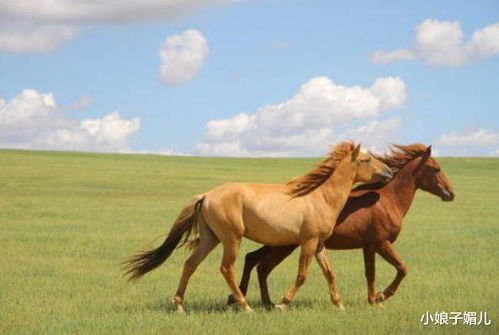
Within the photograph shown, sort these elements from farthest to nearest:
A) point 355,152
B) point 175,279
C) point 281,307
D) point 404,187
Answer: point 175,279 → point 404,187 → point 355,152 → point 281,307

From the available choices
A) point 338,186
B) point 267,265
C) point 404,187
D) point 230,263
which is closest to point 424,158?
point 404,187

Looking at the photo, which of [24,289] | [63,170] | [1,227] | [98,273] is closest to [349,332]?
[24,289]

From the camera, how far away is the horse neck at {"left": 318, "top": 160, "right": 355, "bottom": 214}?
8.64 meters

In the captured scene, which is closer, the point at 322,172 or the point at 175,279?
the point at 322,172

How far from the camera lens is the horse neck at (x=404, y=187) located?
366 inches

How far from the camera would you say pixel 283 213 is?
27.4 feet

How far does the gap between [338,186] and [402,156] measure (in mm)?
1298

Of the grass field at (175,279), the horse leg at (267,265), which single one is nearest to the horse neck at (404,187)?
the grass field at (175,279)

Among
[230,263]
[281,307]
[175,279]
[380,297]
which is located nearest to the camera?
[230,263]

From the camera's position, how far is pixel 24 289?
10.5 m

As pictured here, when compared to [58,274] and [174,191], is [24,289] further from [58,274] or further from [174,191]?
[174,191]

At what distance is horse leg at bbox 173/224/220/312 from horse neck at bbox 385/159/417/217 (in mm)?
2374

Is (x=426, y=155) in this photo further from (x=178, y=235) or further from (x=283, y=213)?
(x=178, y=235)

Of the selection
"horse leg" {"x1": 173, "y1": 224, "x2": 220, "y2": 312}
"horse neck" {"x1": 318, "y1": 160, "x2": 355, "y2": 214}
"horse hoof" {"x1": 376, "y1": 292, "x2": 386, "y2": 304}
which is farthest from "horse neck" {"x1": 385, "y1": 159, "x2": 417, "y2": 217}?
"horse leg" {"x1": 173, "y1": 224, "x2": 220, "y2": 312}
